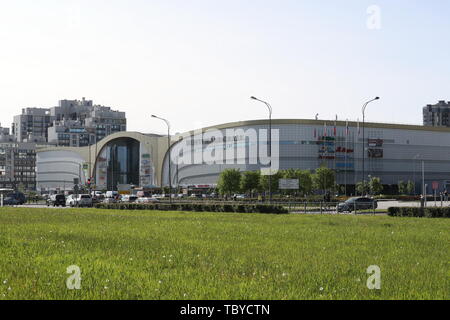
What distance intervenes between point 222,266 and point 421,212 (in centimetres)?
2683

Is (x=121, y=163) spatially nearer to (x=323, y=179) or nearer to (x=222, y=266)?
(x=323, y=179)

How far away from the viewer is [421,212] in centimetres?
3559

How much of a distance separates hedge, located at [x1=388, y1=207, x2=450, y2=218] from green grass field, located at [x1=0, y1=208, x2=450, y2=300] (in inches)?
669

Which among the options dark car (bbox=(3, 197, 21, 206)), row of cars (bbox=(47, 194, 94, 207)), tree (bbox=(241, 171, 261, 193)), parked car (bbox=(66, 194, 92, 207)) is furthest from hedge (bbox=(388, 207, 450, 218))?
tree (bbox=(241, 171, 261, 193))

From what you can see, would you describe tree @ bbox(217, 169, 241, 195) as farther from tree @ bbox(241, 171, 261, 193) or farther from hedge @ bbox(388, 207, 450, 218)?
hedge @ bbox(388, 207, 450, 218)

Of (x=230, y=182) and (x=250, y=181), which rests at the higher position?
(x=250, y=181)

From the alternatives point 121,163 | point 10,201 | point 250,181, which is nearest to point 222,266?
point 10,201

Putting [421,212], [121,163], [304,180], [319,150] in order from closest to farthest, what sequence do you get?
[421,212] < [304,180] < [319,150] < [121,163]

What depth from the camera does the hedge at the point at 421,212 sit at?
34656 mm

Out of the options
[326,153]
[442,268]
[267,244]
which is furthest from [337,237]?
[326,153]

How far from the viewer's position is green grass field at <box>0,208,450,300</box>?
8.85 metres

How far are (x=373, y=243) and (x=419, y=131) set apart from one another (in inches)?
5627
